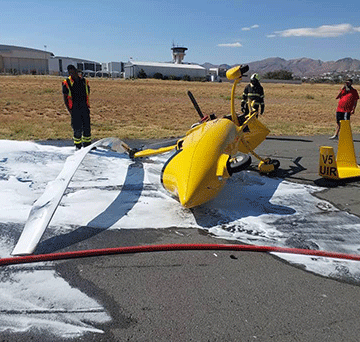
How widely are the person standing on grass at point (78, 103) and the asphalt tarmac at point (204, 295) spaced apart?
13.6ft

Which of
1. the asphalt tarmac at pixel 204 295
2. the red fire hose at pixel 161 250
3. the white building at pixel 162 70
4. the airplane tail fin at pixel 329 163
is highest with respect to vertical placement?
the white building at pixel 162 70

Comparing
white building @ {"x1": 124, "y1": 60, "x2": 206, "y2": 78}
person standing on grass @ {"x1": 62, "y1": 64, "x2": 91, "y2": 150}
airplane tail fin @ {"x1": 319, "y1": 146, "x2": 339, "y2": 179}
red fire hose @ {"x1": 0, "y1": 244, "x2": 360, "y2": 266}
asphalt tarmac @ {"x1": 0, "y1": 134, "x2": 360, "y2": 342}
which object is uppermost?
white building @ {"x1": 124, "y1": 60, "x2": 206, "y2": 78}

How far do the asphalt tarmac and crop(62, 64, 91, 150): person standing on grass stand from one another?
4.15m

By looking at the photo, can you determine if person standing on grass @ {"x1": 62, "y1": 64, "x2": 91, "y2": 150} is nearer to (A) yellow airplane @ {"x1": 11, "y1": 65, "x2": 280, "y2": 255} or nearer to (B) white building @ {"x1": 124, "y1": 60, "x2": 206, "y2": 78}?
(A) yellow airplane @ {"x1": 11, "y1": 65, "x2": 280, "y2": 255}

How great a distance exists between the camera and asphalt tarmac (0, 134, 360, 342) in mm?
2387

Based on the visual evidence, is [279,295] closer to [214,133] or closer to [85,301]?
[85,301]

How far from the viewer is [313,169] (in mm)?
7000

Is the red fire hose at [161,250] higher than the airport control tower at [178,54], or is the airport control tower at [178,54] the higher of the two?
the airport control tower at [178,54]

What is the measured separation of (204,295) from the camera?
278 cm

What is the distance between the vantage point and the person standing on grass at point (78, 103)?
715cm

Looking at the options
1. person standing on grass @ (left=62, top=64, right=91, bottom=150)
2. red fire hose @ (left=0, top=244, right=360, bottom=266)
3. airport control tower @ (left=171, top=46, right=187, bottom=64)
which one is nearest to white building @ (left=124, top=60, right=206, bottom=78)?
airport control tower @ (left=171, top=46, right=187, bottom=64)

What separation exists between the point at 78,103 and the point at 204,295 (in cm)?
568

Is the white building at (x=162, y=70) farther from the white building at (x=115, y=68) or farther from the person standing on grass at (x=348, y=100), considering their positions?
the person standing on grass at (x=348, y=100)

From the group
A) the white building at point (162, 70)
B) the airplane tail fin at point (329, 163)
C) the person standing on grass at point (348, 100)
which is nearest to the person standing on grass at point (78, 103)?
the airplane tail fin at point (329, 163)
